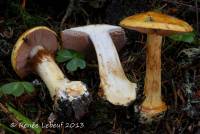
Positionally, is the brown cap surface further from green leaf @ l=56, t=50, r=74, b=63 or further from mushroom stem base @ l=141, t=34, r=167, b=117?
mushroom stem base @ l=141, t=34, r=167, b=117

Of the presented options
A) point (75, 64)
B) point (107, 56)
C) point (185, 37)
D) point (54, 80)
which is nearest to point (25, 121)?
point (54, 80)

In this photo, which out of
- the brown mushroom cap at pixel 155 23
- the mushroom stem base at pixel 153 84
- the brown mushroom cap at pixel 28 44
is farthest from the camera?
the brown mushroom cap at pixel 28 44

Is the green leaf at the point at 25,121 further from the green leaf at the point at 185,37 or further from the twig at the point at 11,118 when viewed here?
the green leaf at the point at 185,37

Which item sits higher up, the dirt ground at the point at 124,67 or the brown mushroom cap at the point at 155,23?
the brown mushroom cap at the point at 155,23

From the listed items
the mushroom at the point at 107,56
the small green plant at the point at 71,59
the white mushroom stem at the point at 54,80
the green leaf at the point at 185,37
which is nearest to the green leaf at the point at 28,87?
the white mushroom stem at the point at 54,80

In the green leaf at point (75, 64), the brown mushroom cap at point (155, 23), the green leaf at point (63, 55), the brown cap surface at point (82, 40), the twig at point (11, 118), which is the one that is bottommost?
the twig at point (11, 118)

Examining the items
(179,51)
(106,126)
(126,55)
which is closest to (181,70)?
(179,51)
